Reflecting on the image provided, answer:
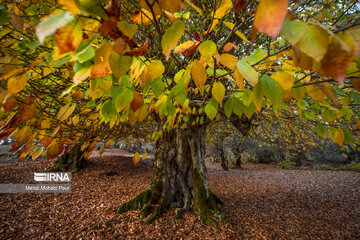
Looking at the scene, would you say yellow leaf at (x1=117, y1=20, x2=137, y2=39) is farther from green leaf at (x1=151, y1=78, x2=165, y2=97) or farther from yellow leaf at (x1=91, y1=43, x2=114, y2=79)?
green leaf at (x1=151, y1=78, x2=165, y2=97)

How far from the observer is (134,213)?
3938 mm

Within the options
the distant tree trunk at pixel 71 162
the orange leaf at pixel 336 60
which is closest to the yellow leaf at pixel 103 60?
the orange leaf at pixel 336 60

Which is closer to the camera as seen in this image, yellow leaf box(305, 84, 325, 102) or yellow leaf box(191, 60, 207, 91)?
yellow leaf box(191, 60, 207, 91)

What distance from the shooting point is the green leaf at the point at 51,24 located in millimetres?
324

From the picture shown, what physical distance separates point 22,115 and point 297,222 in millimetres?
5457

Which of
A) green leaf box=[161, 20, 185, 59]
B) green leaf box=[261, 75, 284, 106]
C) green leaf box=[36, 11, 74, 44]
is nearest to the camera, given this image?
green leaf box=[36, 11, 74, 44]

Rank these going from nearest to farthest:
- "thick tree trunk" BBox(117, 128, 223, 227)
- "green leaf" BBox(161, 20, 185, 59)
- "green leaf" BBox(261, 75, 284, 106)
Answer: "green leaf" BBox(161, 20, 185, 59), "green leaf" BBox(261, 75, 284, 106), "thick tree trunk" BBox(117, 128, 223, 227)

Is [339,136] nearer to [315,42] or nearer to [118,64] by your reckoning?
[315,42]

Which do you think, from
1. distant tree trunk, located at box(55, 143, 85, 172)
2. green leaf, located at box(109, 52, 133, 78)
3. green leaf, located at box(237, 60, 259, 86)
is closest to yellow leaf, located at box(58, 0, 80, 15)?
green leaf, located at box(109, 52, 133, 78)

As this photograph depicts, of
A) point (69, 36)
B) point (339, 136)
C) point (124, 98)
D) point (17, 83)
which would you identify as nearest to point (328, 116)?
point (339, 136)

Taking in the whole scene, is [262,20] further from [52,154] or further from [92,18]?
[52,154]

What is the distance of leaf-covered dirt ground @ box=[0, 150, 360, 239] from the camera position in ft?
10.8

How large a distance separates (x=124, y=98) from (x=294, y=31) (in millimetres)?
851

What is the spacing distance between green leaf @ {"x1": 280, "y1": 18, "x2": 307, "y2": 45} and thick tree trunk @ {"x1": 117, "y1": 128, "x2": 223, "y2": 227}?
408 centimetres
